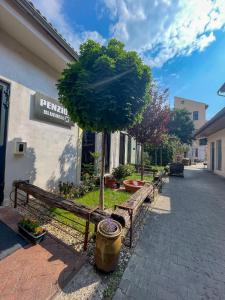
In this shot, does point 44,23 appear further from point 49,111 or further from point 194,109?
point 194,109

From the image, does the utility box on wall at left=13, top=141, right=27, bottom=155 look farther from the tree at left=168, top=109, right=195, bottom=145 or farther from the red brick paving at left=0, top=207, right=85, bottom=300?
the tree at left=168, top=109, right=195, bottom=145

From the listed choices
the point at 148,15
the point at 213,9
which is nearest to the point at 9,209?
the point at 148,15

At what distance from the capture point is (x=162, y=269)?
7.30 feet

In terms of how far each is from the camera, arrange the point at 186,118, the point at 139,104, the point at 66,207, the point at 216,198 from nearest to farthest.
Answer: the point at 66,207
the point at 139,104
the point at 216,198
the point at 186,118

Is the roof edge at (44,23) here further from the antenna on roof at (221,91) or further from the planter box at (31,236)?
the antenna on roof at (221,91)

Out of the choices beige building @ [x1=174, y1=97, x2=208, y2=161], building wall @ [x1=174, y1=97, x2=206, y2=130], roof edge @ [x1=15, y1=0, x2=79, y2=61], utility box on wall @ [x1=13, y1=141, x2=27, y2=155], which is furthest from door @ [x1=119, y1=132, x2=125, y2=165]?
building wall @ [x1=174, y1=97, x2=206, y2=130]

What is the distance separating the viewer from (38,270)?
192 centimetres

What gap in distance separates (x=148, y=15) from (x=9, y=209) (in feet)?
21.8

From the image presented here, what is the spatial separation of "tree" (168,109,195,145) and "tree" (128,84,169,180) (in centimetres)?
1574

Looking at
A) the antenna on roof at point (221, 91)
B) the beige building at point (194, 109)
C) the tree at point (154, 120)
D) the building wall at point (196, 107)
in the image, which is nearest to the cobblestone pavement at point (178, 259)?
the tree at point (154, 120)

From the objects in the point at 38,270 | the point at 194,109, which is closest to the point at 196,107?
the point at 194,109

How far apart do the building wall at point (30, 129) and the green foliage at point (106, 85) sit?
131 cm

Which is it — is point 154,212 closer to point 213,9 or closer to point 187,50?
point 213,9

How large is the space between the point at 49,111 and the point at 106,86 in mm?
2348
